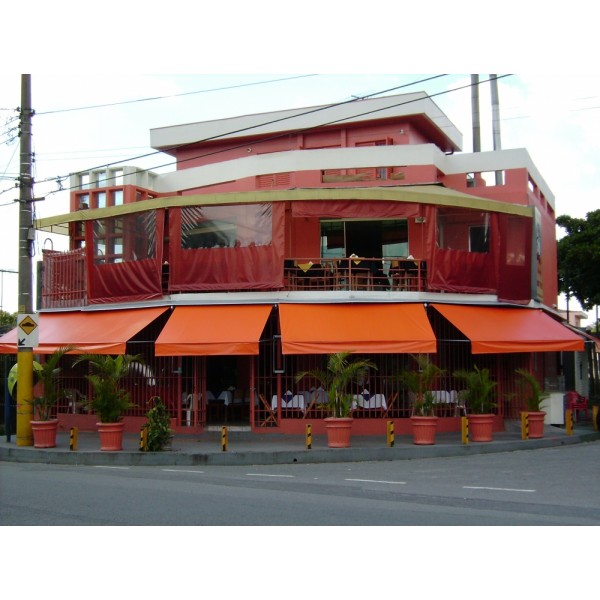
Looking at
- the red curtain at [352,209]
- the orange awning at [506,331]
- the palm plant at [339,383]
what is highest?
the red curtain at [352,209]

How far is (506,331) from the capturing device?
2036 cm

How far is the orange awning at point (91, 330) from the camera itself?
19.8 meters

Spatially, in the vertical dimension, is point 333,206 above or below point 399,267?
above

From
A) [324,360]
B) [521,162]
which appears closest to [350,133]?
[521,162]

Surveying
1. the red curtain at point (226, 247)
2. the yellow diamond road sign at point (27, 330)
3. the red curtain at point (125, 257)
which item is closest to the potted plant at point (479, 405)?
the red curtain at point (226, 247)

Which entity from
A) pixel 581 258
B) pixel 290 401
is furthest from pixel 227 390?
pixel 581 258

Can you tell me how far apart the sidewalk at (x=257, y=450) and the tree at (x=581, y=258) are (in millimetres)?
15687

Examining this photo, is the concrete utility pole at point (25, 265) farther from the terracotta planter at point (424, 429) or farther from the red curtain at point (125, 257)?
the terracotta planter at point (424, 429)

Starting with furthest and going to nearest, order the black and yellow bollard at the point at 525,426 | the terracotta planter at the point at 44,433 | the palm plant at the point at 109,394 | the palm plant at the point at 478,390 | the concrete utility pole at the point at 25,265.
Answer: the black and yellow bollard at the point at 525,426 → the palm plant at the point at 478,390 → the concrete utility pole at the point at 25,265 → the terracotta planter at the point at 44,433 → the palm plant at the point at 109,394

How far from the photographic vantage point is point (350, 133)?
28.9 metres

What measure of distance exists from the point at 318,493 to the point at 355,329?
308 inches

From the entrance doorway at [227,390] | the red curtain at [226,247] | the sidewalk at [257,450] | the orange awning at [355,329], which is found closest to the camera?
the sidewalk at [257,450]

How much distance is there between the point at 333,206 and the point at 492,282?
5.30m

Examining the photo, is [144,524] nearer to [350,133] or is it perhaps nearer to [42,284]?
[42,284]
